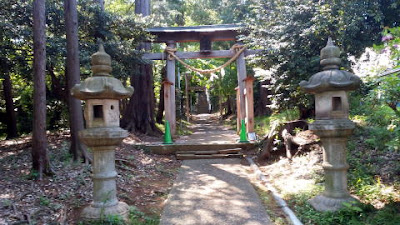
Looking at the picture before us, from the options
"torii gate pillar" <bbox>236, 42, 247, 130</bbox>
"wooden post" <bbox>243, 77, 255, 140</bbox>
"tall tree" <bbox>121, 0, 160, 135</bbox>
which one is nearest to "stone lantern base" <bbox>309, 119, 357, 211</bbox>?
"wooden post" <bbox>243, 77, 255, 140</bbox>

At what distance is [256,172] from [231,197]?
2.07 meters

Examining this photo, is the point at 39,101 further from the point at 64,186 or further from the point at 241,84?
the point at 241,84

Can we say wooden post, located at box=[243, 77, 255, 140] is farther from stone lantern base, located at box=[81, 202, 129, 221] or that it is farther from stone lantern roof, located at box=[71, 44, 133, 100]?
stone lantern base, located at box=[81, 202, 129, 221]

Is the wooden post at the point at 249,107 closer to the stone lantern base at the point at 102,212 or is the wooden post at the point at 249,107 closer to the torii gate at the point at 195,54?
the torii gate at the point at 195,54

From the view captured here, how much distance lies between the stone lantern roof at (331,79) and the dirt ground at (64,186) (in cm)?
339

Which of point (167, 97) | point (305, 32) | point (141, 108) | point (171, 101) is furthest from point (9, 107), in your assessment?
point (305, 32)

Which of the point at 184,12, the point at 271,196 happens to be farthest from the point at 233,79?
the point at 271,196

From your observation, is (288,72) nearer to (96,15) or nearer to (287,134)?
(287,134)

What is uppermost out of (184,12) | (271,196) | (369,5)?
(184,12)

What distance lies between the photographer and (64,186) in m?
5.96

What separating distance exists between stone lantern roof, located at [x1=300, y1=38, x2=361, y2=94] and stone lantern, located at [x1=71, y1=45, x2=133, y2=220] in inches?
119

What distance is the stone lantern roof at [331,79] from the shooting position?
4582 millimetres

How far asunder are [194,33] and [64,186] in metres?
8.75

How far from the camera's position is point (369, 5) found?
7.54m
